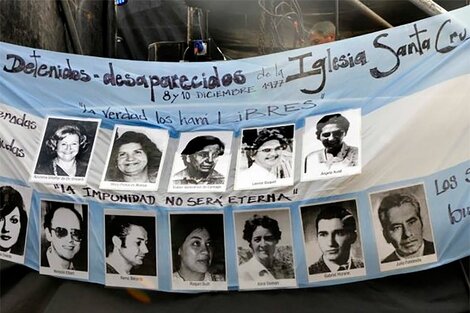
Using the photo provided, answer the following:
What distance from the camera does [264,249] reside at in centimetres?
350

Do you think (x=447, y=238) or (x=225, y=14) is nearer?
(x=447, y=238)

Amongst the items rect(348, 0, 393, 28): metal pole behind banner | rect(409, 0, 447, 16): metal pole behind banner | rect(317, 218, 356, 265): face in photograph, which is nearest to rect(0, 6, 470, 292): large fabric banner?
rect(317, 218, 356, 265): face in photograph

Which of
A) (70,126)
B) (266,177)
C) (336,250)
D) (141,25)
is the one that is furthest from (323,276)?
(141,25)

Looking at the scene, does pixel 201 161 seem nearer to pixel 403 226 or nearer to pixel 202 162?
pixel 202 162

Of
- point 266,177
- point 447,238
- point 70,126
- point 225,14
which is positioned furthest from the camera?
point 225,14

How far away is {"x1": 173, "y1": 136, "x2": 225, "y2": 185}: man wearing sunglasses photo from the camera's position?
3643mm

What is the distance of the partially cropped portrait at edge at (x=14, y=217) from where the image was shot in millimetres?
3695

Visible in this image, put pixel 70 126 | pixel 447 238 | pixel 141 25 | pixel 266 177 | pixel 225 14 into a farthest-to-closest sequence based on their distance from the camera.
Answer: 1. pixel 141 25
2. pixel 225 14
3. pixel 70 126
4. pixel 266 177
5. pixel 447 238

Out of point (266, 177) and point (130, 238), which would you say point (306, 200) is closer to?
point (266, 177)

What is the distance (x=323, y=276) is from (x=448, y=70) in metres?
1.52

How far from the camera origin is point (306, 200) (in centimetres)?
346

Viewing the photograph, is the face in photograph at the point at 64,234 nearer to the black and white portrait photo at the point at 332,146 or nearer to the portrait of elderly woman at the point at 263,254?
the portrait of elderly woman at the point at 263,254

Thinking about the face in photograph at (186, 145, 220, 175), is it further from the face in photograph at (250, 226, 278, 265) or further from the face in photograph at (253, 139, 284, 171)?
the face in photograph at (250, 226, 278, 265)

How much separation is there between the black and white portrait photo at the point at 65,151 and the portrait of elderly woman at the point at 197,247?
0.74m
